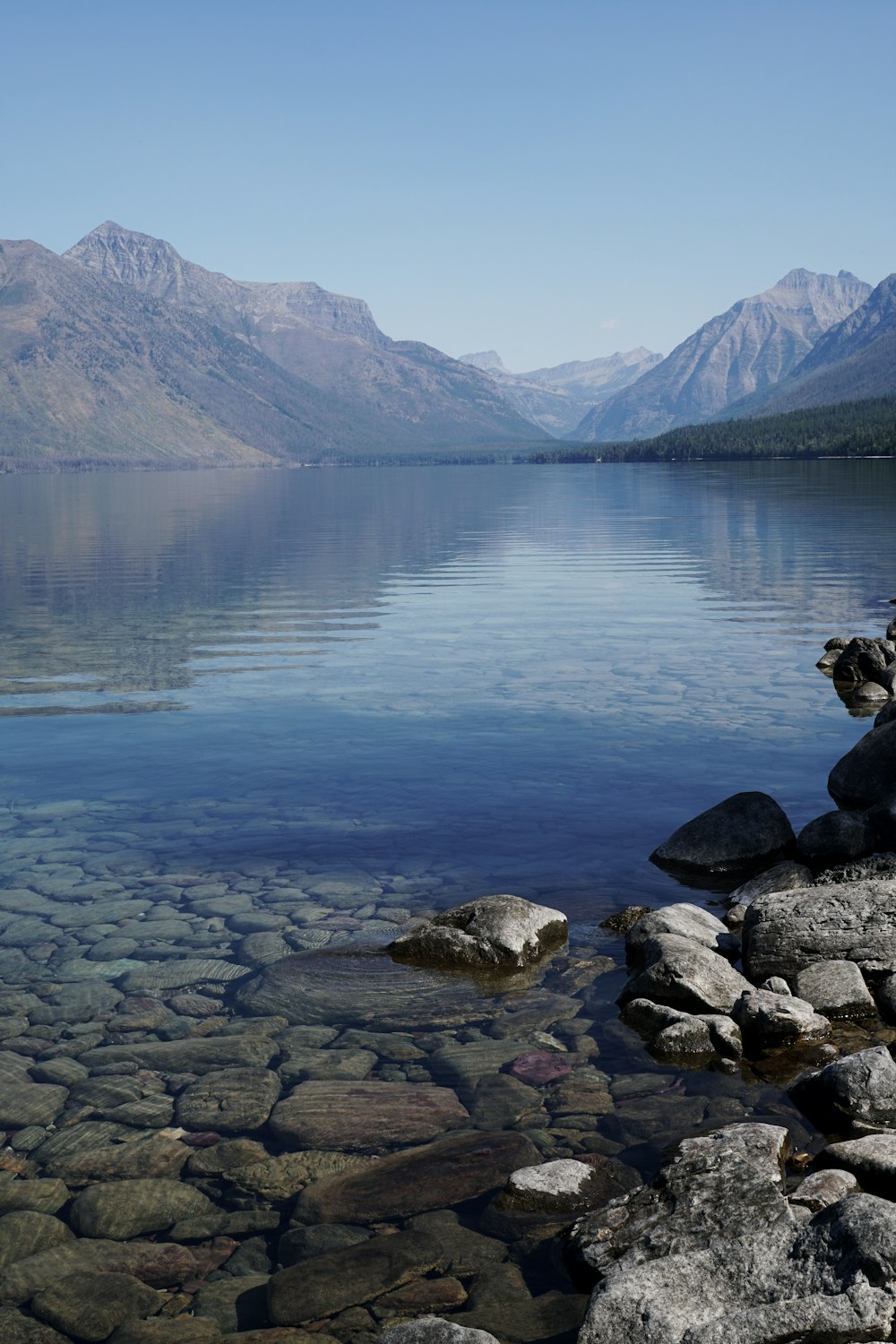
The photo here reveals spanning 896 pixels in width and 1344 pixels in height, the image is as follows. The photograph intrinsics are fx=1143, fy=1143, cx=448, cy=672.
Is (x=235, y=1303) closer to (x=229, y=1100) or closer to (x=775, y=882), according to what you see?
(x=229, y=1100)

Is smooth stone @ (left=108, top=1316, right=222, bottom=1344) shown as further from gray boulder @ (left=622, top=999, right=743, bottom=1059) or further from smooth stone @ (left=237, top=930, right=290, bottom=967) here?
smooth stone @ (left=237, top=930, right=290, bottom=967)

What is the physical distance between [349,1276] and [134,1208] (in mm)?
2118

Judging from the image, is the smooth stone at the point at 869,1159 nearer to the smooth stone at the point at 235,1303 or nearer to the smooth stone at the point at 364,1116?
the smooth stone at the point at 364,1116

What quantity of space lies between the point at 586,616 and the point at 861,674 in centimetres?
1506

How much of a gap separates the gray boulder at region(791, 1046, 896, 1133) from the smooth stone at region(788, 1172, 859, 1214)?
144 centimetres

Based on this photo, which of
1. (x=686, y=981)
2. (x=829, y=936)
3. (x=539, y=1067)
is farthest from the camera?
(x=829, y=936)

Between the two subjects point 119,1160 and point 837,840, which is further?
point 837,840

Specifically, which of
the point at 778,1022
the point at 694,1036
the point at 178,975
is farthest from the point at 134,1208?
the point at 778,1022

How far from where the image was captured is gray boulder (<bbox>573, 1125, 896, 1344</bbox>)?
7203 millimetres

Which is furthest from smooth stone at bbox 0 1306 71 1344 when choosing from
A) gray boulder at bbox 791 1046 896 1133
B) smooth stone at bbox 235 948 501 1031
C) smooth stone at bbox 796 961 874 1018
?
smooth stone at bbox 796 961 874 1018

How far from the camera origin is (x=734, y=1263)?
7.75 metres

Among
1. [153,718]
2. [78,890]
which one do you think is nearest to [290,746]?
[153,718]

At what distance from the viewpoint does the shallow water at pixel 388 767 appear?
12.8 metres

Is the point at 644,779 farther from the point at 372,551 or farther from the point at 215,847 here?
the point at 372,551
